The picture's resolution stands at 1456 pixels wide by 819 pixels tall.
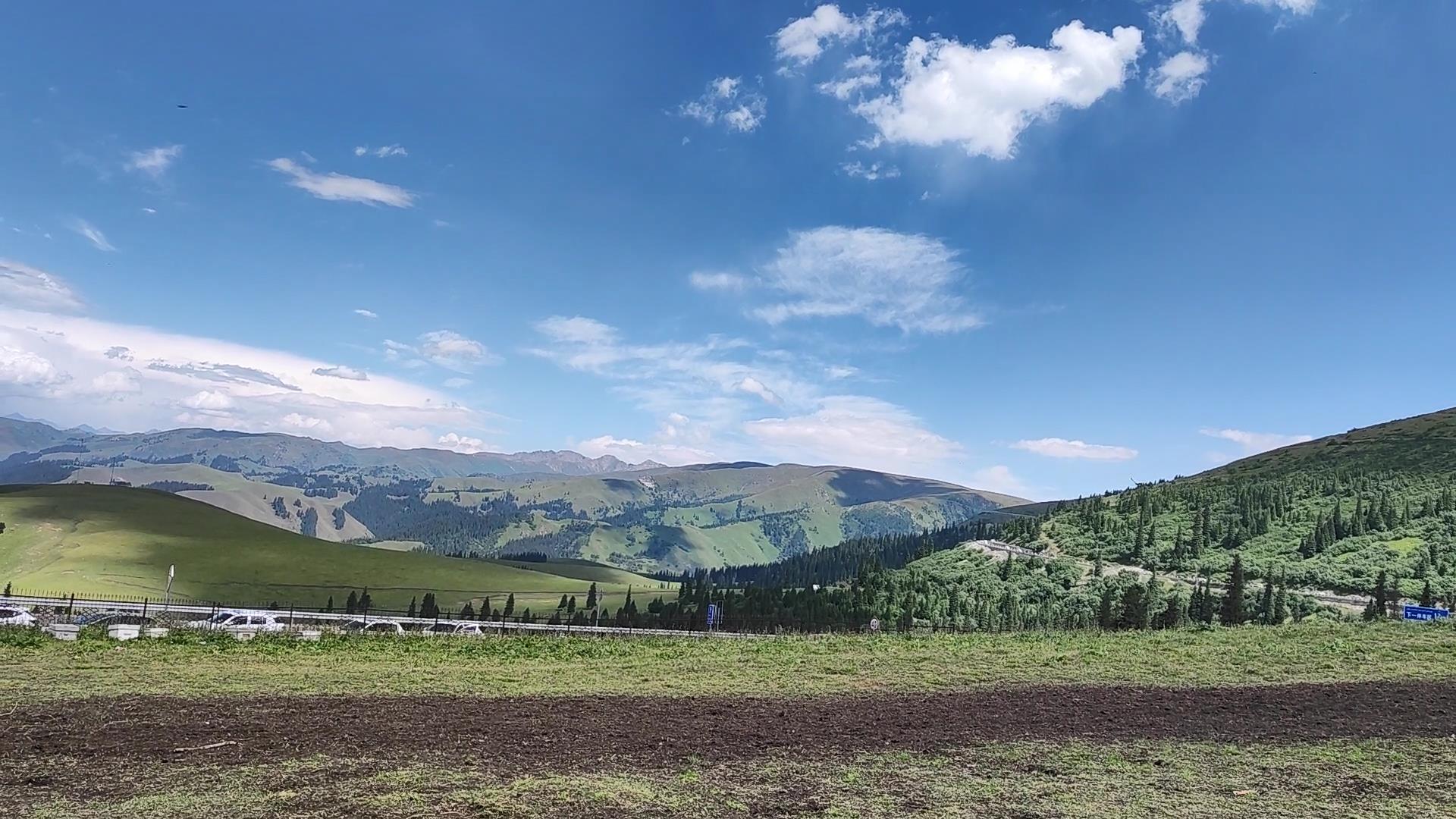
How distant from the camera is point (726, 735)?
17.0 m

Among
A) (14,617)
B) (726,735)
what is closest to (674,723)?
(726,735)

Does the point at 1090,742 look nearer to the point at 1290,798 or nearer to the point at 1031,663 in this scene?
the point at 1290,798

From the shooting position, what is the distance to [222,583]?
174 metres

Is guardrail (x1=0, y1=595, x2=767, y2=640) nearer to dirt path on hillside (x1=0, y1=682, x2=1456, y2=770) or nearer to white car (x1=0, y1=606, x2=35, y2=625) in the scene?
white car (x1=0, y1=606, x2=35, y2=625)

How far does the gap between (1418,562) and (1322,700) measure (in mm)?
112160

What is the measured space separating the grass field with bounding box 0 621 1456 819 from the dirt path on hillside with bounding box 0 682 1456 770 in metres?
0.10

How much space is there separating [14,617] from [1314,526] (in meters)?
175

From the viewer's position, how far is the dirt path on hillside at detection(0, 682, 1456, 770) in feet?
49.8

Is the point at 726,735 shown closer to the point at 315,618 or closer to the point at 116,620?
the point at 116,620

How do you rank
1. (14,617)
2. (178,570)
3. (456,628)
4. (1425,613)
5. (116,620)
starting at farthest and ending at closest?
(178,570)
(456,628)
(116,620)
(1425,613)
(14,617)

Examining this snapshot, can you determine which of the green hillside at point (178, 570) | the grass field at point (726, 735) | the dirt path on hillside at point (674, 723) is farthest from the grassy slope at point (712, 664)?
the green hillside at point (178, 570)

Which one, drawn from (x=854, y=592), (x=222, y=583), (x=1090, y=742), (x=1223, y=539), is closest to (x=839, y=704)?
(x=1090, y=742)

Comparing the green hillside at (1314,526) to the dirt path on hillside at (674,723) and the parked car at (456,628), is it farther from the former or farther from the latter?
the parked car at (456,628)

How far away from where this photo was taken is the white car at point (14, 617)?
42375 mm
